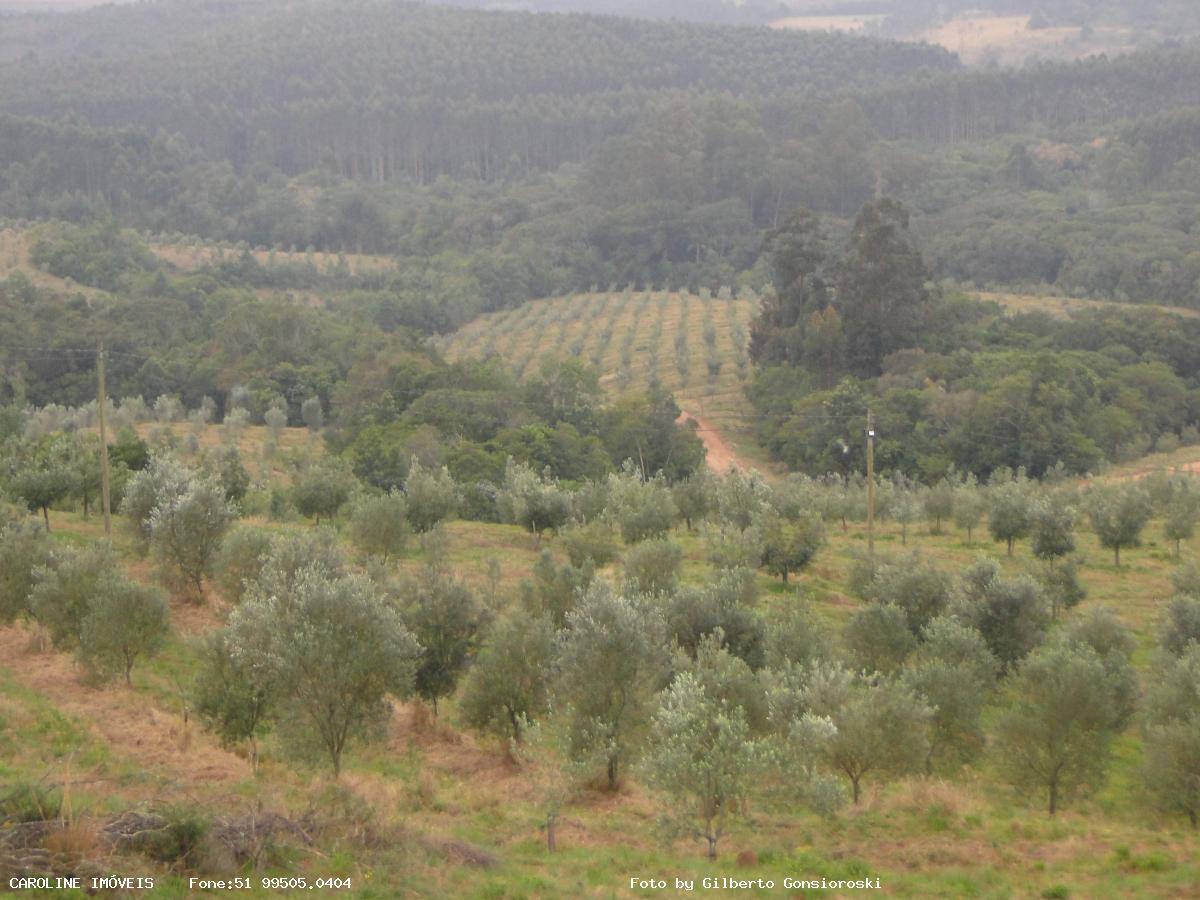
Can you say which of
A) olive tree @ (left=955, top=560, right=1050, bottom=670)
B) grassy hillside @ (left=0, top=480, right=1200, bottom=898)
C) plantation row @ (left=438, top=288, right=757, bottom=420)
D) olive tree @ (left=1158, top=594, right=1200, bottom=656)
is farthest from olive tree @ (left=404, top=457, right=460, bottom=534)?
plantation row @ (left=438, top=288, right=757, bottom=420)

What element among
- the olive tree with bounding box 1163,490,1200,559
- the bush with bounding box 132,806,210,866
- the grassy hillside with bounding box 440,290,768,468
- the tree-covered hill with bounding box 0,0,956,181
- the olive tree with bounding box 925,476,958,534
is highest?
the tree-covered hill with bounding box 0,0,956,181

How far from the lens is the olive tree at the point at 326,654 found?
59.3ft

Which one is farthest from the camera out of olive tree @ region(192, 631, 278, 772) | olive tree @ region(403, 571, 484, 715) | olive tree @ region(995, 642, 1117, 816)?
olive tree @ region(403, 571, 484, 715)

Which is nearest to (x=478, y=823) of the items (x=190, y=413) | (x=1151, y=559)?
(x=1151, y=559)

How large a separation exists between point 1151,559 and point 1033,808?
65.5ft

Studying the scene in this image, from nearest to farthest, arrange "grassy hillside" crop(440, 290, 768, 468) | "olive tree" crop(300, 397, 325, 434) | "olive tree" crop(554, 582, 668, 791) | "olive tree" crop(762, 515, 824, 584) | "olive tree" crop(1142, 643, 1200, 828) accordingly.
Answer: "olive tree" crop(1142, 643, 1200, 828), "olive tree" crop(554, 582, 668, 791), "olive tree" crop(762, 515, 824, 584), "olive tree" crop(300, 397, 325, 434), "grassy hillside" crop(440, 290, 768, 468)

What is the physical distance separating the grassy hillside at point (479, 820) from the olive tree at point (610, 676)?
0.85 meters

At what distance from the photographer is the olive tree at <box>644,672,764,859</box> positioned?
53.4ft

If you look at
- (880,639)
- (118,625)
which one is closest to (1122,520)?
(880,639)

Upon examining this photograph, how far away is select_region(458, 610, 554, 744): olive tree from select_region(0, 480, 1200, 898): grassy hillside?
0.66m

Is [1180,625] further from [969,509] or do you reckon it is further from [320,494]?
[320,494]

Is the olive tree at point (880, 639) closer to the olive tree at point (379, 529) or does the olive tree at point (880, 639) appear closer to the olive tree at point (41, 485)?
the olive tree at point (379, 529)

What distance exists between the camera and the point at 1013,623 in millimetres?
25828

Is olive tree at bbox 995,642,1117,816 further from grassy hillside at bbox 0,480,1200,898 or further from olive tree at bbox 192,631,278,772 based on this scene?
olive tree at bbox 192,631,278,772
